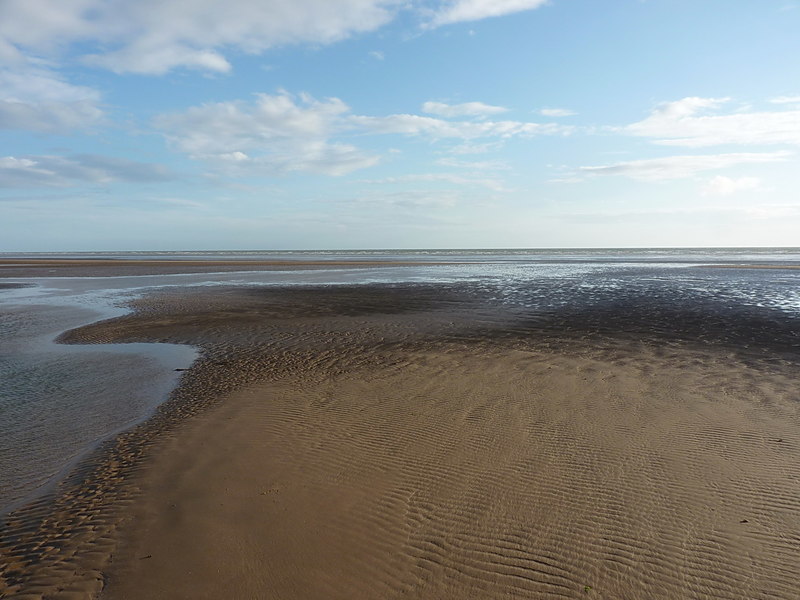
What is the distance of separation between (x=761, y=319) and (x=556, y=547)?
16887mm

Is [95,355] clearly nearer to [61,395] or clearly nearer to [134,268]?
[61,395]

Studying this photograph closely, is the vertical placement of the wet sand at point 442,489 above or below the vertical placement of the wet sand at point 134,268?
below

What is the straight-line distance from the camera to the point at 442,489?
539cm

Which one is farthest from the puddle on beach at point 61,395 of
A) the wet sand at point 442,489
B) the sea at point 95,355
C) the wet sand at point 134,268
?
the wet sand at point 134,268

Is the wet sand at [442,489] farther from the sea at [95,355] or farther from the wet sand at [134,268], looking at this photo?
the wet sand at [134,268]

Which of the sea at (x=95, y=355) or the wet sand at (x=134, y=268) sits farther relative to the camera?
the wet sand at (x=134, y=268)

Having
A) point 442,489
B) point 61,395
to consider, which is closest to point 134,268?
point 61,395

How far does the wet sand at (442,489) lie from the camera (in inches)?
158

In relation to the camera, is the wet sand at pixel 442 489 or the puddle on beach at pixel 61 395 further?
the puddle on beach at pixel 61 395

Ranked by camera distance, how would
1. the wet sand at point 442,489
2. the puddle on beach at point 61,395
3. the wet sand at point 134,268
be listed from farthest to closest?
1. the wet sand at point 134,268
2. the puddle on beach at point 61,395
3. the wet sand at point 442,489

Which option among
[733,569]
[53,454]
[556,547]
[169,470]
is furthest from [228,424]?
[733,569]

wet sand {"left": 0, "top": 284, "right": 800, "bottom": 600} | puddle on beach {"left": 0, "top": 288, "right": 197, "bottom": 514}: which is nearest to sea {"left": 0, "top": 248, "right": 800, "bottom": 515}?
puddle on beach {"left": 0, "top": 288, "right": 197, "bottom": 514}

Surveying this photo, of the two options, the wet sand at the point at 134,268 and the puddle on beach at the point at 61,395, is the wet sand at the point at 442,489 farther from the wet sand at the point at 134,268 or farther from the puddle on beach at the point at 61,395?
the wet sand at the point at 134,268

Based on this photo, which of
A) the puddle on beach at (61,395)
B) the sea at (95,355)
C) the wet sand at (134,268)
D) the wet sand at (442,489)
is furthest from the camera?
the wet sand at (134,268)
